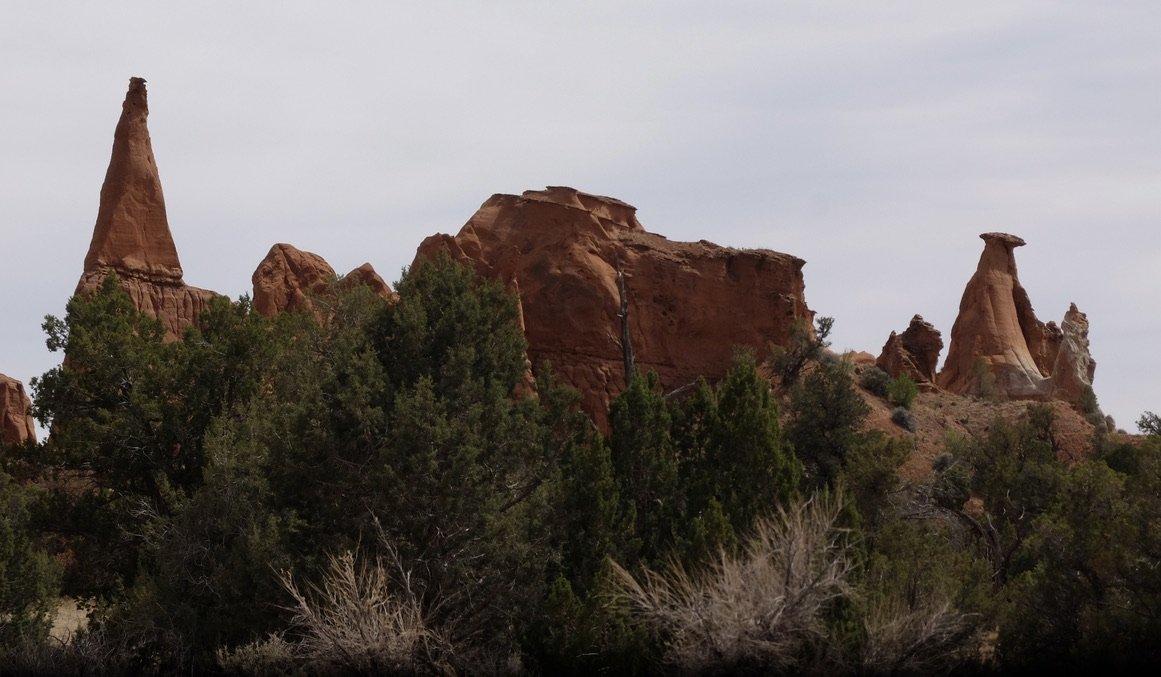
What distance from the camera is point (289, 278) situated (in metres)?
53.7

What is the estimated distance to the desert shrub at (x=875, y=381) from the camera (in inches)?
2211

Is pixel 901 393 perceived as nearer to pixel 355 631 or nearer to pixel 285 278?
pixel 285 278

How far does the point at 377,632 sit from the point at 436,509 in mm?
4336

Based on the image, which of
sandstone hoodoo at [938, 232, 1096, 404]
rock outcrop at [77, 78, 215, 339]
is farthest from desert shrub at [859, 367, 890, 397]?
rock outcrop at [77, 78, 215, 339]

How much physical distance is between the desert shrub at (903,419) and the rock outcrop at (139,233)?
80.8 feet

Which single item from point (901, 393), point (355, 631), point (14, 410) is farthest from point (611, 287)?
point (14, 410)

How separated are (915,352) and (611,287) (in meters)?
21.9

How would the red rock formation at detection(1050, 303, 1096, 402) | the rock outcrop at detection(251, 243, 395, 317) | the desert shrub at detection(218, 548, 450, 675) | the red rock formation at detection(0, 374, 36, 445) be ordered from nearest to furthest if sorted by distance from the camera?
the desert shrub at detection(218, 548, 450, 675)
the rock outcrop at detection(251, 243, 395, 317)
the red rock formation at detection(0, 374, 36, 445)
the red rock formation at detection(1050, 303, 1096, 402)

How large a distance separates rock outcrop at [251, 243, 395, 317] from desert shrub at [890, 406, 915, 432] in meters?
18.3

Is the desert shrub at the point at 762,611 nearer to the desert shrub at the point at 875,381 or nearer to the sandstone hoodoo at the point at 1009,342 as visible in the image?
the desert shrub at the point at 875,381

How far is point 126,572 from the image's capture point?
112ft

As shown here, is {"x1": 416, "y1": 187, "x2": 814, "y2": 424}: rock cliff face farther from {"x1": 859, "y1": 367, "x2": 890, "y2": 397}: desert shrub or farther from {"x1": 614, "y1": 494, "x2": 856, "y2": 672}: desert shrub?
{"x1": 614, "y1": 494, "x2": 856, "y2": 672}: desert shrub

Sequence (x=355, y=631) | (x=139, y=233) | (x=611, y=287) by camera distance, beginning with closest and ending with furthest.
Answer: (x=355, y=631) < (x=139, y=233) < (x=611, y=287)

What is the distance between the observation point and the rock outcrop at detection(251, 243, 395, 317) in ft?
172
